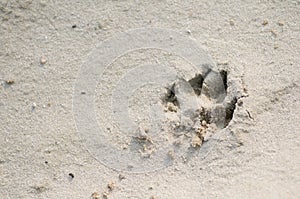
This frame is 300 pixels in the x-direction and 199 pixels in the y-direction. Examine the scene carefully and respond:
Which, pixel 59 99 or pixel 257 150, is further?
pixel 59 99

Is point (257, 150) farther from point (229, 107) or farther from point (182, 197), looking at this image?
point (182, 197)

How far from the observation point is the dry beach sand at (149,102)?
171cm

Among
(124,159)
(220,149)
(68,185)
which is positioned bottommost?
(68,185)

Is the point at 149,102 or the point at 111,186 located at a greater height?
the point at 149,102

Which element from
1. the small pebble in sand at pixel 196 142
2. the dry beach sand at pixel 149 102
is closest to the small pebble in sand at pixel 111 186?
the dry beach sand at pixel 149 102

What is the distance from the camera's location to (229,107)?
1.75 m

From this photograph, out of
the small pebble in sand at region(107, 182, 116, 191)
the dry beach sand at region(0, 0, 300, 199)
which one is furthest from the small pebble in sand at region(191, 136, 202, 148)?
the small pebble in sand at region(107, 182, 116, 191)

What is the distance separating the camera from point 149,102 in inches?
71.5

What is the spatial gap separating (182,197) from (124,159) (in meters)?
0.23

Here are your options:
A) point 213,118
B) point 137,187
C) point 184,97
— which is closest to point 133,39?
point 184,97

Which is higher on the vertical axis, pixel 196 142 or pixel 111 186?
pixel 196 142

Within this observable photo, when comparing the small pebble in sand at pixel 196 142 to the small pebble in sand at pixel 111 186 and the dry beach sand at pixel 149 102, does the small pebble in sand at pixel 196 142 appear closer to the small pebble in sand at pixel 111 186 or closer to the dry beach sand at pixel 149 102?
the dry beach sand at pixel 149 102

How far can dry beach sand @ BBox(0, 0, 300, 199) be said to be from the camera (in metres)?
1.71

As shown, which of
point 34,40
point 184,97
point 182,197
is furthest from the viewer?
point 34,40
